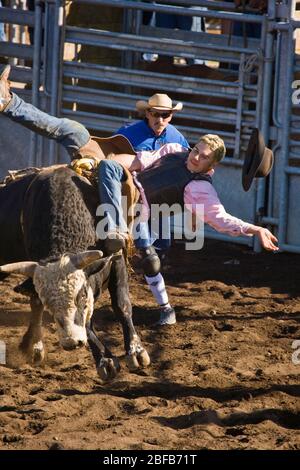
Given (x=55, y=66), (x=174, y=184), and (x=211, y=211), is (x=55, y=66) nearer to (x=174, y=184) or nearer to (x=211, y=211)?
(x=174, y=184)

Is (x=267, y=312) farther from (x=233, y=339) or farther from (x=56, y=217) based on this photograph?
(x=56, y=217)

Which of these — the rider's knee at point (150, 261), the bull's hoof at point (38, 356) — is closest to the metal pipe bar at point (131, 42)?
the rider's knee at point (150, 261)

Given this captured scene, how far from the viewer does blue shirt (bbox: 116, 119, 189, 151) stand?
7.30 metres

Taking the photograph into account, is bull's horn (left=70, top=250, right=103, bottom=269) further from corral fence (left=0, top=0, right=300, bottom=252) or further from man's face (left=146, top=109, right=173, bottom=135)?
corral fence (left=0, top=0, right=300, bottom=252)

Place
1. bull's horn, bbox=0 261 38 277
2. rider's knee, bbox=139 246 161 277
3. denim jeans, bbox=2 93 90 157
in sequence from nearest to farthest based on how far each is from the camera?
bull's horn, bbox=0 261 38 277
denim jeans, bbox=2 93 90 157
rider's knee, bbox=139 246 161 277

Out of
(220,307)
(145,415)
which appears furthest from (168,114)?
(145,415)

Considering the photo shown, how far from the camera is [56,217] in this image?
19.8 ft

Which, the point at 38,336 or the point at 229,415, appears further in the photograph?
the point at 38,336

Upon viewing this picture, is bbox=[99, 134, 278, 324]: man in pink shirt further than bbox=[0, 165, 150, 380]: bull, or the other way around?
bbox=[99, 134, 278, 324]: man in pink shirt

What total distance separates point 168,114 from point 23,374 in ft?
7.31

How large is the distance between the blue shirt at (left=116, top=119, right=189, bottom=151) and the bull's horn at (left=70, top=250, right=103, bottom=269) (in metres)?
1.74

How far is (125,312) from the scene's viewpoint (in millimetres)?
6301

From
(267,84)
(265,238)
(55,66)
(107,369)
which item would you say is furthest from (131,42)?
(107,369)

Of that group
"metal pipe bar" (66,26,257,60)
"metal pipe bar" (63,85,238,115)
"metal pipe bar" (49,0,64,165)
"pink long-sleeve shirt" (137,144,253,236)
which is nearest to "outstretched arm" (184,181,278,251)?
"pink long-sleeve shirt" (137,144,253,236)
